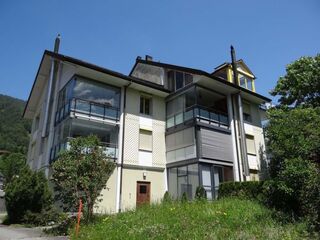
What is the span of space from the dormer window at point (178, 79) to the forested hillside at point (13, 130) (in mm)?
55596

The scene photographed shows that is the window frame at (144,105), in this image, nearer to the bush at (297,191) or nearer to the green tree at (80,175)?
the green tree at (80,175)

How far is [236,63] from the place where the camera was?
26.4 meters

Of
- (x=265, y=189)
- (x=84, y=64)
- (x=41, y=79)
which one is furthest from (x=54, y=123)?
(x=265, y=189)

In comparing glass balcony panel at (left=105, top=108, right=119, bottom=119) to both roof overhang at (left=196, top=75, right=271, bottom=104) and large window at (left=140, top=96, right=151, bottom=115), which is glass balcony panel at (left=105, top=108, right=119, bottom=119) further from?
roof overhang at (left=196, top=75, right=271, bottom=104)

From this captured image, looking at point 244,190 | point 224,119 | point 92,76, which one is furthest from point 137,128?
point 244,190

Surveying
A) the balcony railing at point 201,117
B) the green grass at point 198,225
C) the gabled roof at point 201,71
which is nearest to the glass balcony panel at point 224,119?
the balcony railing at point 201,117

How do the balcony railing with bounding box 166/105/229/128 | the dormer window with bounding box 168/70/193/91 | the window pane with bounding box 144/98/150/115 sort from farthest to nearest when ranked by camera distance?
the window pane with bounding box 144/98/150/115 < the dormer window with bounding box 168/70/193/91 < the balcony railing with bounding box 166/105/229/128

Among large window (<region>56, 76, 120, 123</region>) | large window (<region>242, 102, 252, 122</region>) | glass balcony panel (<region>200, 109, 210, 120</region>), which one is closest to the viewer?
large window (<region>56, 76, 120, 123</region>)

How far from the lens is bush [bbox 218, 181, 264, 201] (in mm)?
13688

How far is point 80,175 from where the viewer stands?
41.3 ft

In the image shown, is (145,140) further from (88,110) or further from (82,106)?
(82,106)

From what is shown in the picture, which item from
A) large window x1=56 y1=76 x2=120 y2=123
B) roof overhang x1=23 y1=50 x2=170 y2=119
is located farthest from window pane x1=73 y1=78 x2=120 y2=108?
roof overhang x1=23 y1=50 x2=170 y2=119

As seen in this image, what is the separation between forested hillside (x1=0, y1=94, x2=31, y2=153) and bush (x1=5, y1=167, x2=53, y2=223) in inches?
2256

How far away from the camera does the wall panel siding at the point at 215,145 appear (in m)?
19.8
